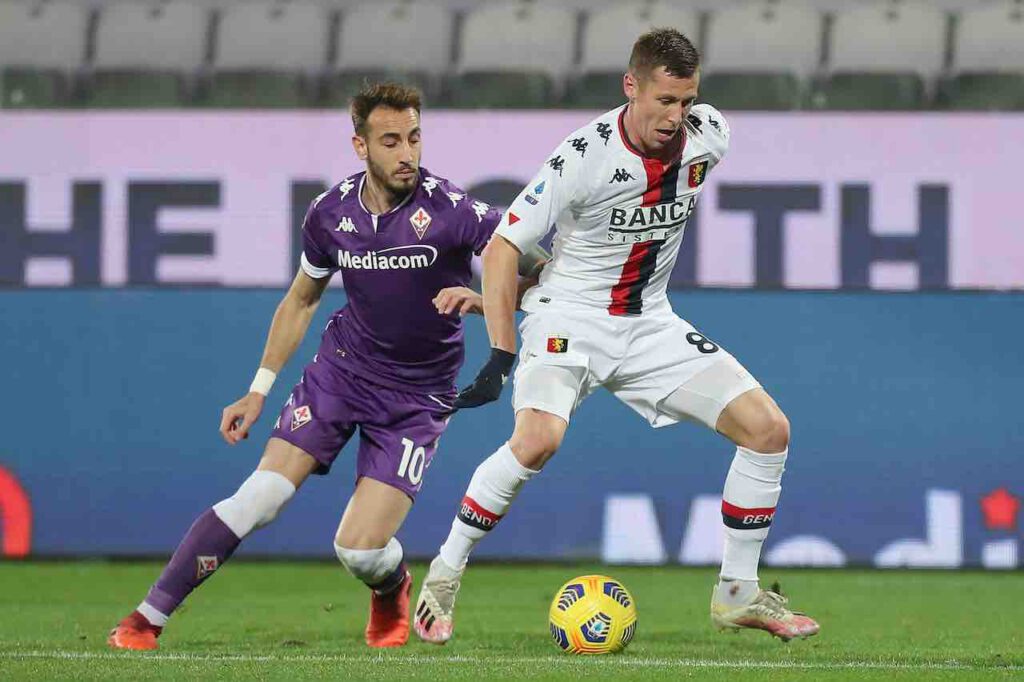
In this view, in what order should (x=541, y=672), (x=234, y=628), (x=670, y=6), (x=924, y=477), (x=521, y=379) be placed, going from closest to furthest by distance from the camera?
1. (x=541, y=672)
2. (x=521, y=379)
3. (x=234, y=628)
4. (x=924, y=477)
5. (x=670, y=6)

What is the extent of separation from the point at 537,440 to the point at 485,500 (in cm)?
31

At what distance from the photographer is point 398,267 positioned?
6.56 meters

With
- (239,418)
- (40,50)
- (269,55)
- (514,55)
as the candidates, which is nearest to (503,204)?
(514,55)

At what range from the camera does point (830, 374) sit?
32.1ft

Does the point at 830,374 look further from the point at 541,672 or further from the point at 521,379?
the point at 541,672

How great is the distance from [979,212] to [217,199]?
481 centimetres

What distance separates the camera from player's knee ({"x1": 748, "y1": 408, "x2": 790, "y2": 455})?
20.3 ft

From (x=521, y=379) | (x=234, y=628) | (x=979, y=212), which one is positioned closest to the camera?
(x=521, y=379)

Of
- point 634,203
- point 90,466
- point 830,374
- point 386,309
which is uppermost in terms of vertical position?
point 634,203

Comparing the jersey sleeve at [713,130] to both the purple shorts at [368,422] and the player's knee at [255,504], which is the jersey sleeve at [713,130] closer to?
the purple shorts at [368,422]

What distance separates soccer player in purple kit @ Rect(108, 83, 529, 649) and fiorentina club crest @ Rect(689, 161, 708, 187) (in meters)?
0.79

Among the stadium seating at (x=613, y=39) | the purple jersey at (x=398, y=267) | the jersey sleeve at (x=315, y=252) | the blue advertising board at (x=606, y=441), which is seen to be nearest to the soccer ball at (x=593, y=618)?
the purple jersey at (x=398, y=267)

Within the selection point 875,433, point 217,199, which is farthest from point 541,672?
point 217,199

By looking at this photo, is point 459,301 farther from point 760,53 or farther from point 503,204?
point 760,53
